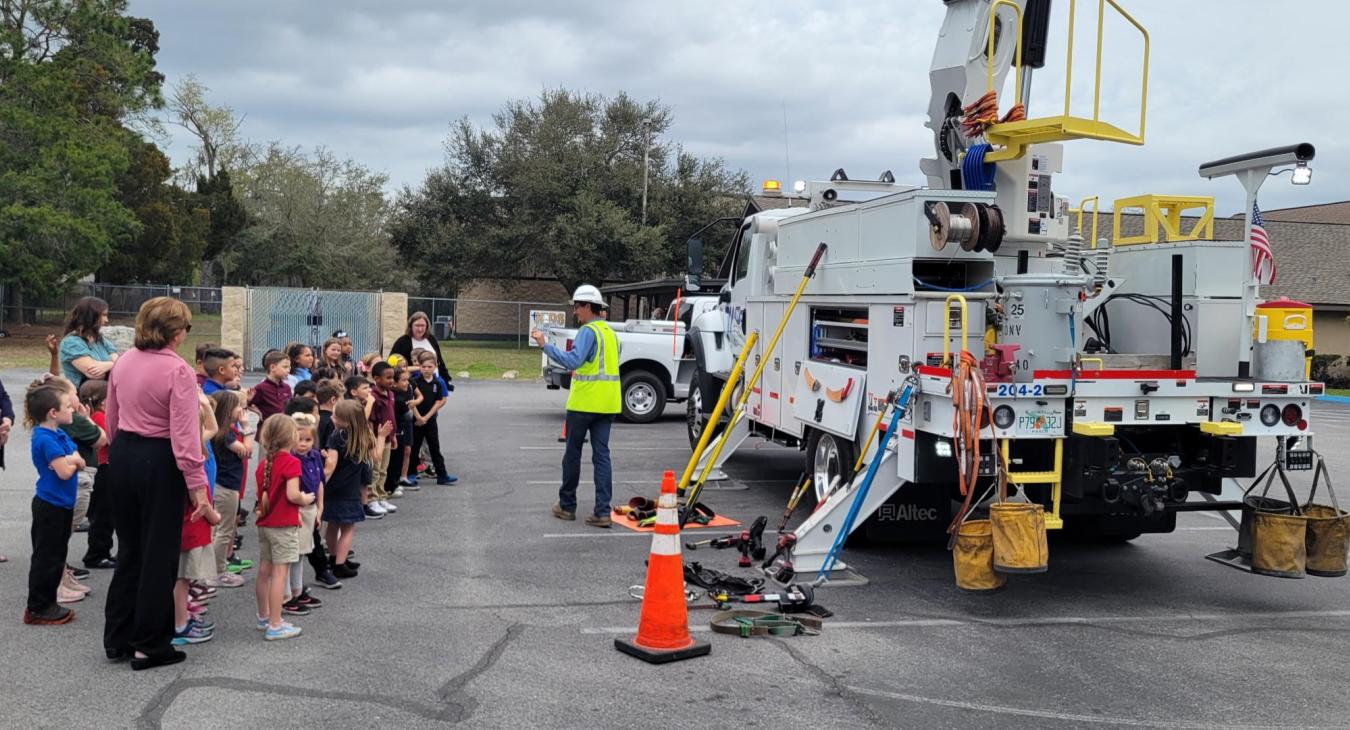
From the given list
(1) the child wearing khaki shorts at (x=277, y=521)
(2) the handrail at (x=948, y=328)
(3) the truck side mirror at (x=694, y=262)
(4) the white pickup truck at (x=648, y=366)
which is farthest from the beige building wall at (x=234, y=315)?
(2) the handrail at (x=948, y=328)

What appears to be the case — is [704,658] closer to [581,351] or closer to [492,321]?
[581,351]

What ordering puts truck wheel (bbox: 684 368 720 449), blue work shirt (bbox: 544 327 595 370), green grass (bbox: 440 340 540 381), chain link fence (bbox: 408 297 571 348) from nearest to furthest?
1. blue work shirt (bbox: 544 327 595 370)
2. truck wheel (bbox: 684 368 720 449)
3. green grass (bbox: 440 340 540 381)
4. chain link fence (bbox: 408 297 571 348)

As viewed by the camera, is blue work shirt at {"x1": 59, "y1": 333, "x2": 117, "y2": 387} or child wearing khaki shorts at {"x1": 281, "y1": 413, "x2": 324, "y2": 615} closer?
child wearing khaki shorts at {"x1": 281, "y1": 413, "x2": 324, "y2": 615}

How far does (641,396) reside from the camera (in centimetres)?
1797

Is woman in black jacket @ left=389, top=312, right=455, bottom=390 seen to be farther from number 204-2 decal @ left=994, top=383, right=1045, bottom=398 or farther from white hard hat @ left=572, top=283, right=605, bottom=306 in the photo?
number 204-2 decal @ left=994, top=383, right=1045, bottom=398

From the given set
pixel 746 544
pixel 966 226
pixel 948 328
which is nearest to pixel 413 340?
pixel 746 544

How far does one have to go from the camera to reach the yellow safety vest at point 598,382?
30.1 ft

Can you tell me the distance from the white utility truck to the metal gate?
22.0 metres

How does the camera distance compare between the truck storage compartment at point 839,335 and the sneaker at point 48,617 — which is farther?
the truck storage compartment at point 839,335

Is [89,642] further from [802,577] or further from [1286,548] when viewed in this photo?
[1286,548]

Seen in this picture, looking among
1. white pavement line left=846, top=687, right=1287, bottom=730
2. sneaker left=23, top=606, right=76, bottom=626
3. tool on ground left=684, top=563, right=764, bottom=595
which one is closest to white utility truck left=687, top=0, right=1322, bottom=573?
tool on ground left=684, top=563, right=764, bottom=595

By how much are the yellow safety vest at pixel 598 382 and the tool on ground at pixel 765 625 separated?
3198 millimetres

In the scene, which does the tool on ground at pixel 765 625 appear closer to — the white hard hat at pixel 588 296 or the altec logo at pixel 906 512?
the altec logo at pixel 906 512

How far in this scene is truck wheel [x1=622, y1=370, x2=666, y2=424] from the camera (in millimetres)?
17828
